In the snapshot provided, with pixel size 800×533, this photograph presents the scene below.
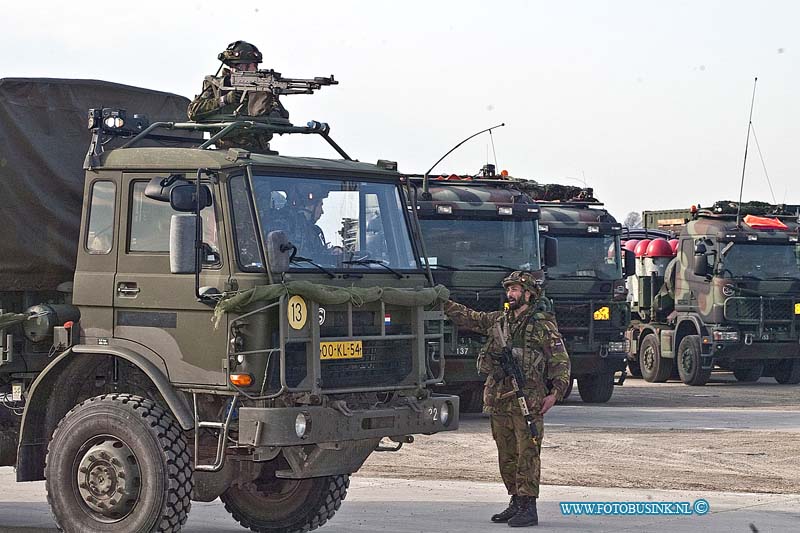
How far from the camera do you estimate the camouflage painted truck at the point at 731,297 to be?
25.0 m

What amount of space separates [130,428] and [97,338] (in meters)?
0.73

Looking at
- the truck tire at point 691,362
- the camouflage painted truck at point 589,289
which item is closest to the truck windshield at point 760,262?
the truck tire at point 691,362

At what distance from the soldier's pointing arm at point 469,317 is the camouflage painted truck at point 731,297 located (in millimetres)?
14563

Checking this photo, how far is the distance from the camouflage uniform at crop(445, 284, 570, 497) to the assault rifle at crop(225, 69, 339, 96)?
81.9 inches

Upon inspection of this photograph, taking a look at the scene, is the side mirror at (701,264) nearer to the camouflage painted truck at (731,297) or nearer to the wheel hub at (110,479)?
the camouflage painted truck at (731,297)

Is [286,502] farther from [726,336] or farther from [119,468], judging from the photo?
[726,336]

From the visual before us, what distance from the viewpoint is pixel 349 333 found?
9.46m

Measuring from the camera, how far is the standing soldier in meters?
10.8

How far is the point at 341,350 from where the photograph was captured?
941 centimetres

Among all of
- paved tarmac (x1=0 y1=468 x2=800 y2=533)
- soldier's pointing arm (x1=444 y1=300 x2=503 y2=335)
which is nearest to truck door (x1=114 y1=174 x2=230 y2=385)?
paved tarmac (x1=0 y1=468 x2=800 y2=533)

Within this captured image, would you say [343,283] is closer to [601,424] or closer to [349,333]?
[349,333]

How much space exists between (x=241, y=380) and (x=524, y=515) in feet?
9.05

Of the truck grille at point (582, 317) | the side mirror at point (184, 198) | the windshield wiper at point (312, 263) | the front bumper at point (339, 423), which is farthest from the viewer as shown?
the truck grille at point (582, 317)

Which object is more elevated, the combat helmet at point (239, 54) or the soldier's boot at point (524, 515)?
the combat helmet at point (239, 54)
